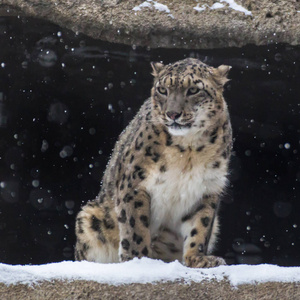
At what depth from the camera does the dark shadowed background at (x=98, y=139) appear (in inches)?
267

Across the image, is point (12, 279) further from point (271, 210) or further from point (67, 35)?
point (271, 210)

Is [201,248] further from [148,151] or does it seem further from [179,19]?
[179,19]

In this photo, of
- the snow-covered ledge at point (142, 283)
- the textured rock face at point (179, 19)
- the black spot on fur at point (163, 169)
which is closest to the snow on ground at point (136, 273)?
the snow-covered ledge at point (142, 283)

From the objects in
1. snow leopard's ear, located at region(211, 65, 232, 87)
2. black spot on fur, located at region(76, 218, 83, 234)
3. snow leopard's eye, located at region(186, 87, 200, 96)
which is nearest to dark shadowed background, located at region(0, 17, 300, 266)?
snow leopard's ear, located at region(211, 65, 232, 87)

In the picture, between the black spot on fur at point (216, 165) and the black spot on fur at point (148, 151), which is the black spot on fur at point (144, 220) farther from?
the black spot on fur at point (216, 165)

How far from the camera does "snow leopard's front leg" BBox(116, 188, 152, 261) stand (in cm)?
477

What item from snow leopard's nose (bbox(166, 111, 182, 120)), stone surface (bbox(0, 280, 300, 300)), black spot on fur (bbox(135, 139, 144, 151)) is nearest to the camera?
stone surface (bbox(0, 280, 300, 300))

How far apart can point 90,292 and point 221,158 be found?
1.47 m

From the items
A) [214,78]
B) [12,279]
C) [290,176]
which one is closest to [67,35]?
[214,78]

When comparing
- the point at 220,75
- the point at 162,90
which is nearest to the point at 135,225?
the point at 162,90

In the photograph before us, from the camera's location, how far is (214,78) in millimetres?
4934

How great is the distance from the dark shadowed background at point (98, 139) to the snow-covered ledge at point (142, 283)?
310 centimetres

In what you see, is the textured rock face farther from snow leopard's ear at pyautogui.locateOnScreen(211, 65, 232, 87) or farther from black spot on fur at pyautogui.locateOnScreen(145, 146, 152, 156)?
black spot on fur at pyautogui.locateOnScreen(145, 146, 152, 156)

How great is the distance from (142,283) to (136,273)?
72 millimetres
